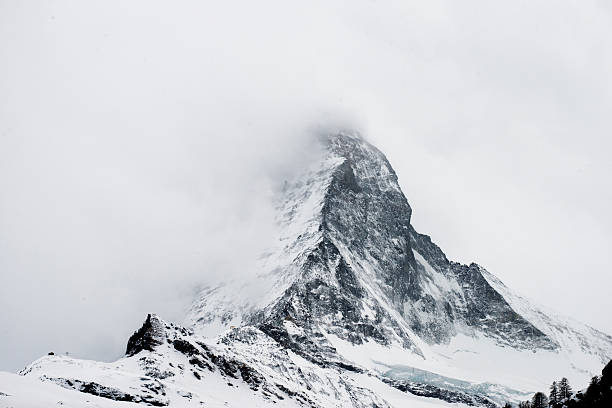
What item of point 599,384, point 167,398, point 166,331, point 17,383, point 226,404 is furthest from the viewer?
point 166,331

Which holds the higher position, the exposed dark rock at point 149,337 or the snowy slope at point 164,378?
the exposed dark rock at point 149,337

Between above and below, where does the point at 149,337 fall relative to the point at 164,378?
above

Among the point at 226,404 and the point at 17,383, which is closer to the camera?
the point at 17,383

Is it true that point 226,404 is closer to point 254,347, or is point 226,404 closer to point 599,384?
point 599,384

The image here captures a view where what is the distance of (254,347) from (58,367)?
10120 cm

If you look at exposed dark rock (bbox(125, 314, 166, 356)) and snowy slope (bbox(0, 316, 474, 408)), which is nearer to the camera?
snowy slope (bbox(0, 316, 474, 408))

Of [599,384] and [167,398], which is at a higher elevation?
[167,398]

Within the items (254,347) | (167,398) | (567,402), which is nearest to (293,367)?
(254,347)

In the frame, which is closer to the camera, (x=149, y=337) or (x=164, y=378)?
(x=164, y=378)

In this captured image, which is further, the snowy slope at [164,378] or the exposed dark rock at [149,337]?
the exposed dark rock at [149,337]

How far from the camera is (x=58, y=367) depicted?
10300 cm

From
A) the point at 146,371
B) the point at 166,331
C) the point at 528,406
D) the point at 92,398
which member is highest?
the point at 166,331

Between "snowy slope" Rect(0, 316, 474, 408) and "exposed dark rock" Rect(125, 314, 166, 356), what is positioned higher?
"exposed dark rock" Rect(125, 314, 166, 356)

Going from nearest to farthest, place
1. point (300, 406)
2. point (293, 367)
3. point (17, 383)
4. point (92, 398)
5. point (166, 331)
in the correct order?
point (17, 383) < point (92, 398) < point (166, 331) < point (300, 406) < point (293, 367)
